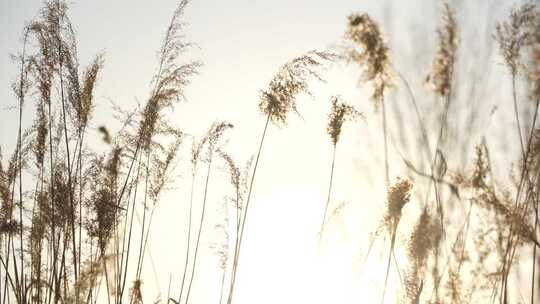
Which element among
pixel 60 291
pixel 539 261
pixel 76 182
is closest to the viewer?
pixel 539 261

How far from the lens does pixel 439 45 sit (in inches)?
107

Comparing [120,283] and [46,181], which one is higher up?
[46,181]

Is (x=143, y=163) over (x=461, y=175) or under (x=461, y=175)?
over

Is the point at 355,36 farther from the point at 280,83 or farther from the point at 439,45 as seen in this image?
the point at 280,83

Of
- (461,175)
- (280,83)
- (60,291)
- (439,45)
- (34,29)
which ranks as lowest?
(60,291)

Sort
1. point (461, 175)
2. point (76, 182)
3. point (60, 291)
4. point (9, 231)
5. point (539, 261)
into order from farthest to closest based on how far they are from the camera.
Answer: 1. point (9, 231)
2. point (76, 182)
3. point (60, 291)
4. point (539, 261)
5. point (461, 175)

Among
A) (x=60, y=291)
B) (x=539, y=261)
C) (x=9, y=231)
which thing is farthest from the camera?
(x=9, y=231)

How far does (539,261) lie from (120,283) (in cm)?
229

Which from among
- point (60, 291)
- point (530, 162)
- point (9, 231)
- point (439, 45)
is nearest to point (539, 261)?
point (530, 162)

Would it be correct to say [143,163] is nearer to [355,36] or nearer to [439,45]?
[355,36]

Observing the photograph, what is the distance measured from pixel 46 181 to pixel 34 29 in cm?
96

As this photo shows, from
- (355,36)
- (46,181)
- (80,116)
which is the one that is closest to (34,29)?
(80,116)

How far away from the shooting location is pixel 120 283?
133 inches

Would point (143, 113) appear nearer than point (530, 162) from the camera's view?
No
